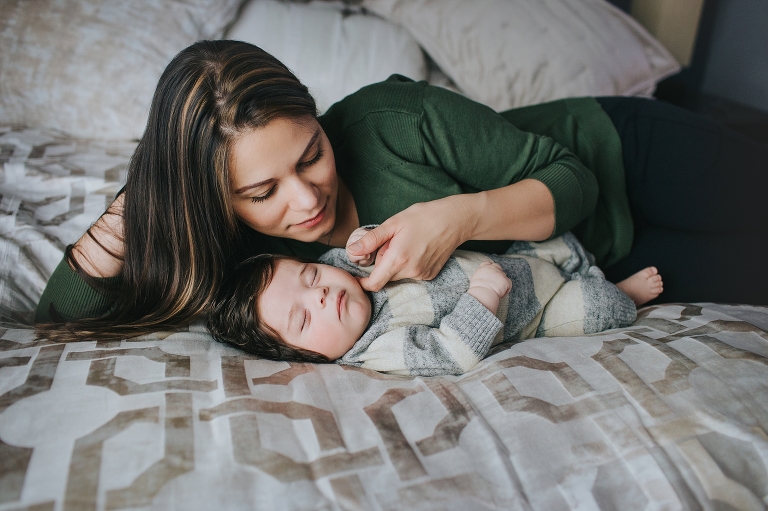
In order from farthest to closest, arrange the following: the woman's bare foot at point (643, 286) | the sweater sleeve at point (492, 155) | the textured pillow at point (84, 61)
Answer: the textured pillow at point (84, 61) → the woman's bare foot at point (643, 286) → the sweater sleeve at point (492, 155)

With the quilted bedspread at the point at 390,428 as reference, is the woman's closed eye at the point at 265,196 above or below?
above

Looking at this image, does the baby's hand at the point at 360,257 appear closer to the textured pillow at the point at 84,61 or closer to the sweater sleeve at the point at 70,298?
the sweater sleeve at the point at 70,298

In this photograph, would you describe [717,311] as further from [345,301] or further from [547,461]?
[345,301]

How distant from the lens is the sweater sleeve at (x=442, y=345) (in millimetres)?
893

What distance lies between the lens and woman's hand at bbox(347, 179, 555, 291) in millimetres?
940

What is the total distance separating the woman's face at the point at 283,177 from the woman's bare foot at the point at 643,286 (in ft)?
2.19

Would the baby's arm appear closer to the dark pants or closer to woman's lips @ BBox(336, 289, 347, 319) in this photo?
woman's lips @ BBox(336, 289, 347, 319)

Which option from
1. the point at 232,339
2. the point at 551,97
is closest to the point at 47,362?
the point at 232,339

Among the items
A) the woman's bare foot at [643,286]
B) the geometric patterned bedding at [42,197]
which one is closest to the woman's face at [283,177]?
the geometric patterned bedding at [42,197]

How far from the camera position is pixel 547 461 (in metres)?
0.65

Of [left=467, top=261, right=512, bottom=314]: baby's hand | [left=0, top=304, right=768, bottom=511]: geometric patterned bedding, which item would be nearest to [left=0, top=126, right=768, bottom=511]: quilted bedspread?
[left=0, top=304, right=768, bottom=511]: geometric patterned bedding

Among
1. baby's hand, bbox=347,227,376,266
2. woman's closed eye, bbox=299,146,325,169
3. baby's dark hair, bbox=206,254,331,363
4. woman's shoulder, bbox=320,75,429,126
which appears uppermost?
woman's shoulder, bbox=320,75,429,126

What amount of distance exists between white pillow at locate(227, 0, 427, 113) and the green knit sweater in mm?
537

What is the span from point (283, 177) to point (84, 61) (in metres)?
1.08
